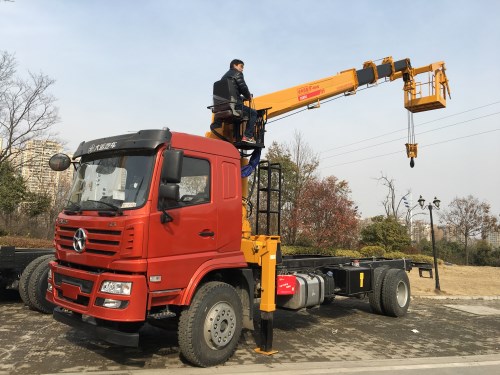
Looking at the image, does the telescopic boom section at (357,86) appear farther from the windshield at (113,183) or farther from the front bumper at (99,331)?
the front bumper at (99,331)

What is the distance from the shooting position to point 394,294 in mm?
9281

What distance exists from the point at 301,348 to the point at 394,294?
3733mm

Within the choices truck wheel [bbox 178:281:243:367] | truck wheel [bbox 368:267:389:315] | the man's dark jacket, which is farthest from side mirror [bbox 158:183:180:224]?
truck wheel [bbox 368:267:389:315]

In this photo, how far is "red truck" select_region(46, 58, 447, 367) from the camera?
4656 mm

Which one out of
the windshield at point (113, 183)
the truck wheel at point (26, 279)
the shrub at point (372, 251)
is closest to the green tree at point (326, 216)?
the shrub at point (372, 251)

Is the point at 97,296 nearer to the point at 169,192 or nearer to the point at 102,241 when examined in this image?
the point at 102,241

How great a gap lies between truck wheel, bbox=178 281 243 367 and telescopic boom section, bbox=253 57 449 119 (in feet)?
12.0

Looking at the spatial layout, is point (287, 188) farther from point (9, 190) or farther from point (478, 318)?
point (9, 190)

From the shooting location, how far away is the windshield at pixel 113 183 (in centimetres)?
485

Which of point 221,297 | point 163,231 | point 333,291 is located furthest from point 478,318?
point 163,231

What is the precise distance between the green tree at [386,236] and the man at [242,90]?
21.8m

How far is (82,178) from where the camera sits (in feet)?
18.2

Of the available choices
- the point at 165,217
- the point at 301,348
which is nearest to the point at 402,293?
the point at 301,348

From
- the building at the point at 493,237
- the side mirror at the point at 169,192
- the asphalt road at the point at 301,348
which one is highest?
the building at the point at 493,237
